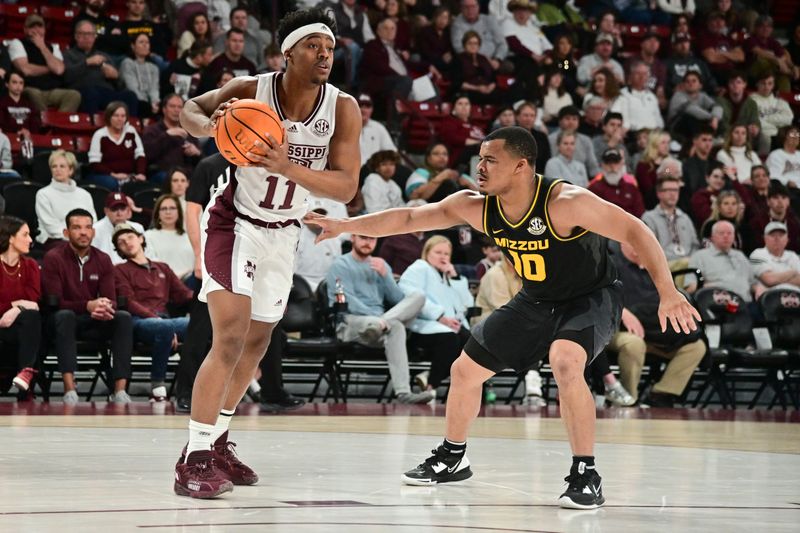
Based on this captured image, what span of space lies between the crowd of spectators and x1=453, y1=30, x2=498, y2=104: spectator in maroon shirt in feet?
0.08

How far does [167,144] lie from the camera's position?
11906 mm

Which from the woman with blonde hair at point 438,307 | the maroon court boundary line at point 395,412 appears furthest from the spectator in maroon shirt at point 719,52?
the maroon court boundary line at point 395,412

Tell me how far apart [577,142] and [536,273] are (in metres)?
8.97

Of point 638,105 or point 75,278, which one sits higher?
point 638,105

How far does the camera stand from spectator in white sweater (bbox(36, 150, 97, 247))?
411 inches

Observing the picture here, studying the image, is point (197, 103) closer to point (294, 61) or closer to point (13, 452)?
point (294, 61)

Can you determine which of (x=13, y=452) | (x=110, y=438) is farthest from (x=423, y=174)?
(x=13, y=452)

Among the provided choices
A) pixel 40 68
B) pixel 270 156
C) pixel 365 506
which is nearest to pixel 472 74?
pixel 40 68

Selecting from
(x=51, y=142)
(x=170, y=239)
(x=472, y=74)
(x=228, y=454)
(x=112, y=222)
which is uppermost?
(x=472, y=74)

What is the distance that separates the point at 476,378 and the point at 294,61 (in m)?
1.53

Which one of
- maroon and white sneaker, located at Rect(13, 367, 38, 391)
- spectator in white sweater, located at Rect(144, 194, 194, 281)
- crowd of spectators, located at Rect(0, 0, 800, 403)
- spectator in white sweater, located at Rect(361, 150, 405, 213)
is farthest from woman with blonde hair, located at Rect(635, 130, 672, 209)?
maroon and white sneaker, located at Rect(13, 367, 38, 391)

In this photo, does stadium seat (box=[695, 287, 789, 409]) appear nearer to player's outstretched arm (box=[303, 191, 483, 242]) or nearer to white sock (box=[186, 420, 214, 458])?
player's outstretched arm (box=[303, 191, 483, 242])

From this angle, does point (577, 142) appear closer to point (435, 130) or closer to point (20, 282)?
point (435, 130)

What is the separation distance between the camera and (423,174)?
1255cm
